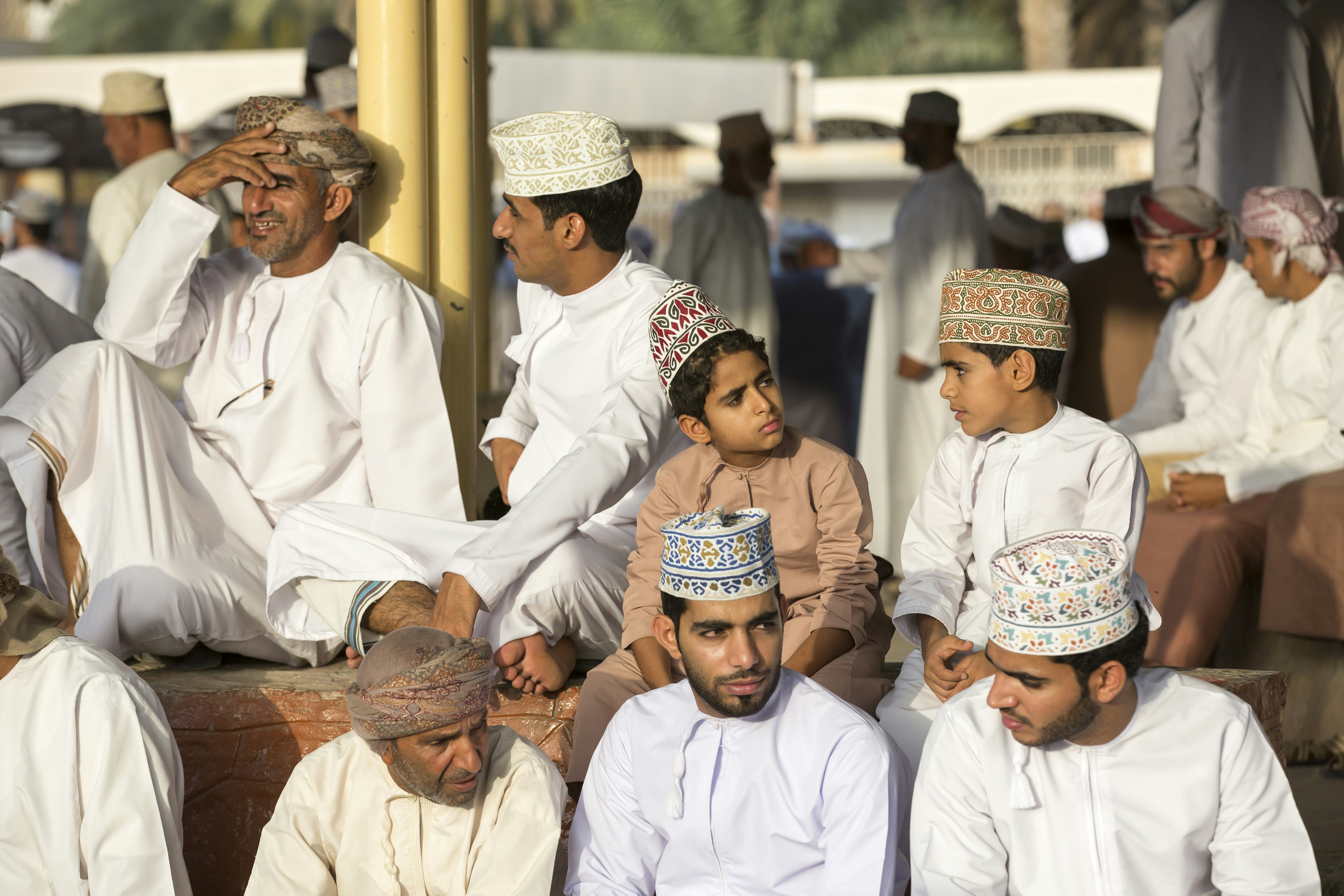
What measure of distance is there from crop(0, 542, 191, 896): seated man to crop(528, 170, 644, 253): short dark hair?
1531mm

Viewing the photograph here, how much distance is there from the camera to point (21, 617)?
A: 3045mm

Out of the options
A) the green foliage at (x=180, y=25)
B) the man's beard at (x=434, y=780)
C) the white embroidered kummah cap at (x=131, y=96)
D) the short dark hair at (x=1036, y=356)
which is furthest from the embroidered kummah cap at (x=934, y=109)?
the green foliage at (x=180, y=25)

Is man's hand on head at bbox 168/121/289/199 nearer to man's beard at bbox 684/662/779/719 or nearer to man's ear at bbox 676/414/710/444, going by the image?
man's ear at bbox 676/414/710/444

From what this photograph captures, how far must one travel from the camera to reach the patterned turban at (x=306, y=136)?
12.9 ft

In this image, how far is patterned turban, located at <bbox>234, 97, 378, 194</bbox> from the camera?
12.9 feet

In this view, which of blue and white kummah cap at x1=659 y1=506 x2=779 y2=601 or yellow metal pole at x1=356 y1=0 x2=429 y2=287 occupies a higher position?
yellow metal pole at x1=356 y1=0 x2=429 y2=287

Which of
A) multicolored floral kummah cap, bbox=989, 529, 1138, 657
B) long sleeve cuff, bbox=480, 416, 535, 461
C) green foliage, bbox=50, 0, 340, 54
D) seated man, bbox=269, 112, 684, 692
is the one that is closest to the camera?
multicolored floral kummah cap, bbox=989, 529, 1138, 657

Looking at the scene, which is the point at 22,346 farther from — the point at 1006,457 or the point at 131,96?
the point at 1006,457

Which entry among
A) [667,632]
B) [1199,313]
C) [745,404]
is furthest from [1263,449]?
[667,632]

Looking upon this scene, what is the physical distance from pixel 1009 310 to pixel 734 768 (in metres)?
1.21

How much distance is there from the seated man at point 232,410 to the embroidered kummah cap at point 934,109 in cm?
379

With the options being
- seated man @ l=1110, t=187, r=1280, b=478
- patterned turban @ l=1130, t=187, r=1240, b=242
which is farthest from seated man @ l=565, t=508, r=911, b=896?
patterned turban @ l=1130, t=187, r=1240, b=242

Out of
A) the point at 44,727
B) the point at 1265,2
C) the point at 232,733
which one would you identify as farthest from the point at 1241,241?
the point at 44,727

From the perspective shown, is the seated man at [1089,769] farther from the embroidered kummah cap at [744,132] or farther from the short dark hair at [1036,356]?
the embroidered kummah cap at [744,132]
